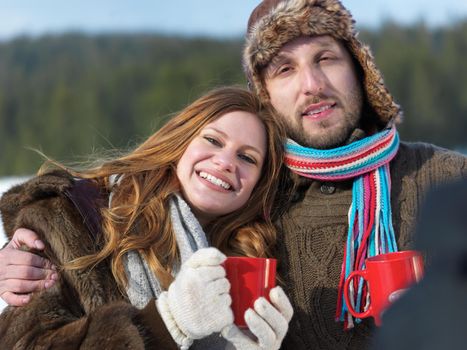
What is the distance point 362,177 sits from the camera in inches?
89.1

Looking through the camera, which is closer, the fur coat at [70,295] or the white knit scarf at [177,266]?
the fur coat at [70,295]

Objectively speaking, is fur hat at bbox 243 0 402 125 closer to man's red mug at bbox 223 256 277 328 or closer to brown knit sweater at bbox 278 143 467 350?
brown knit sweater at bbox 278 143 467 350

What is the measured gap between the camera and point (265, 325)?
64.6 inches

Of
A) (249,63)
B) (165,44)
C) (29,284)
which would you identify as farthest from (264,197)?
(165,44)

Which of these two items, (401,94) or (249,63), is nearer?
(249,63)

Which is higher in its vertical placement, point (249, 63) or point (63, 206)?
point (249, 63)

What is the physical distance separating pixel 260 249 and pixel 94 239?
54 centimetres

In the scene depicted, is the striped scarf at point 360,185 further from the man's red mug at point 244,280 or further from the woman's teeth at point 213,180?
the man's red mug at point 244,280

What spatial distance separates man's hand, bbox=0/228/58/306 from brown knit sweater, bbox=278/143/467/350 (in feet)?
2.58

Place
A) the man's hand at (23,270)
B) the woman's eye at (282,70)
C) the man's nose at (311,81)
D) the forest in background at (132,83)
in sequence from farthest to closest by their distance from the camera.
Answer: the forest in background at (132,83) < the woman's eye at (282,70) < the man's nose at (311,81) < the man's hand at (23,270)

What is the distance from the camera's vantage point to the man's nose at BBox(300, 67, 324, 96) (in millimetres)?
2256

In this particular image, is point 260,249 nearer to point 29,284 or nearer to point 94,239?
point 94,239

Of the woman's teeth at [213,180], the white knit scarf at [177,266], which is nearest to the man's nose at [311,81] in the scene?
the woman's teeth at [213,180]

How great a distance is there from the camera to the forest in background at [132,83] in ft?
104
